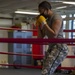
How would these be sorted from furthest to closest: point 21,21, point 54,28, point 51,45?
point 21,21
point 51,45
point 54,28

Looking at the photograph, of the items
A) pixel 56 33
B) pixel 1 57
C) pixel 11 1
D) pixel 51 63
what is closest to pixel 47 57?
pixel 51 63

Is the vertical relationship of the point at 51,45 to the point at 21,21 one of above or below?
below

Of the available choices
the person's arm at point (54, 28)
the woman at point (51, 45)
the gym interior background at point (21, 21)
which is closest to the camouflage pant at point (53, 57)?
the woman at point (51, 45)

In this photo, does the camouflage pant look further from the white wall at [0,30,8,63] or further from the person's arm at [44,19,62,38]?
the white wall at [0,30,8,63]

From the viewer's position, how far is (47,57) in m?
2.43

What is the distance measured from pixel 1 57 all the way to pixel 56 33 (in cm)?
950

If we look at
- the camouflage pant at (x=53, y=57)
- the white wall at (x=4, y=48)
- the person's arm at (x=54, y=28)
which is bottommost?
the white wall at (x=4, y=48)

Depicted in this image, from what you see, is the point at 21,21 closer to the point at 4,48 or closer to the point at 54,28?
the point at 4,48

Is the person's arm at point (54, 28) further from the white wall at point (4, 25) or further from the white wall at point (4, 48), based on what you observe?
the white wall at point (4, 25)

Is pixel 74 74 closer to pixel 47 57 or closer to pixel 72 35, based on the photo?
pixel 72 35

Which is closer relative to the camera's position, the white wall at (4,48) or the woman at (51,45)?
the woman at (51,45)

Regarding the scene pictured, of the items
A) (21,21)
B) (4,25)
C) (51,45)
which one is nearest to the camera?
(51,45)

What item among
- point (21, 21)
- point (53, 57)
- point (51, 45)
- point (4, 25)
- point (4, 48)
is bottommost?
point (4, 48)

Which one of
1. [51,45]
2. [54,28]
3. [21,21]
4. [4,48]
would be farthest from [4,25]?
[54,28]
